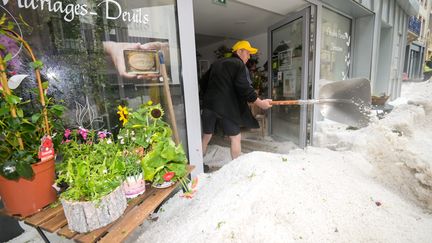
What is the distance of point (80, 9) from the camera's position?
64.1 inches

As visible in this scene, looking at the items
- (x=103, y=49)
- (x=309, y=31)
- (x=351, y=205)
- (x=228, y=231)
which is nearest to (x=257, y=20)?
(x=309, y=31)

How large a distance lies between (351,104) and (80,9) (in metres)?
3.61

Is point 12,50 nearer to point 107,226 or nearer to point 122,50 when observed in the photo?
point 122,50

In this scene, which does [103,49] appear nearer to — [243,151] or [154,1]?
[154,1]

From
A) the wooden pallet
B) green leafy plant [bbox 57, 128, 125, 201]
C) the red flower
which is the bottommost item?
the wooden pallet

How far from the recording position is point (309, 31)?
3.63 m

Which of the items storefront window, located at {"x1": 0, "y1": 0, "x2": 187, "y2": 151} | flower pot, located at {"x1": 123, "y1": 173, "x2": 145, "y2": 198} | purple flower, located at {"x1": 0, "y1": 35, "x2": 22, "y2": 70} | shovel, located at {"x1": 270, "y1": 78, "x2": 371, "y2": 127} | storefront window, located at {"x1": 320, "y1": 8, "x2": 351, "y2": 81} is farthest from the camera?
storefront window, located at {"x1": 320, "y1": 8, "x2": 351, "y2": 81}

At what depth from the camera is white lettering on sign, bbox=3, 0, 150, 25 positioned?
1.43 meters

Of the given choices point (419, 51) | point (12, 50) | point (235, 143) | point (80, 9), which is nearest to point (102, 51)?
point (80, 9)

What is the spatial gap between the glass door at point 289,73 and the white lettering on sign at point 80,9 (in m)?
2.71

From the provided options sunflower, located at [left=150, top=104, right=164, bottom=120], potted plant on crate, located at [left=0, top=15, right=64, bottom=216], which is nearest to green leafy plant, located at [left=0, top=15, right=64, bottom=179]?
potted plant on crate, located at [left=0, top=15, right=64, bottom=216]

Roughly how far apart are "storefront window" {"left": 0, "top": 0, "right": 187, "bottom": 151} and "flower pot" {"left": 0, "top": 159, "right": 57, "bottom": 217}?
1.94 feet

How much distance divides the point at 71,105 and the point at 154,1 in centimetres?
112

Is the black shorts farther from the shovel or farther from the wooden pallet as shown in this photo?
the wooden pallet
